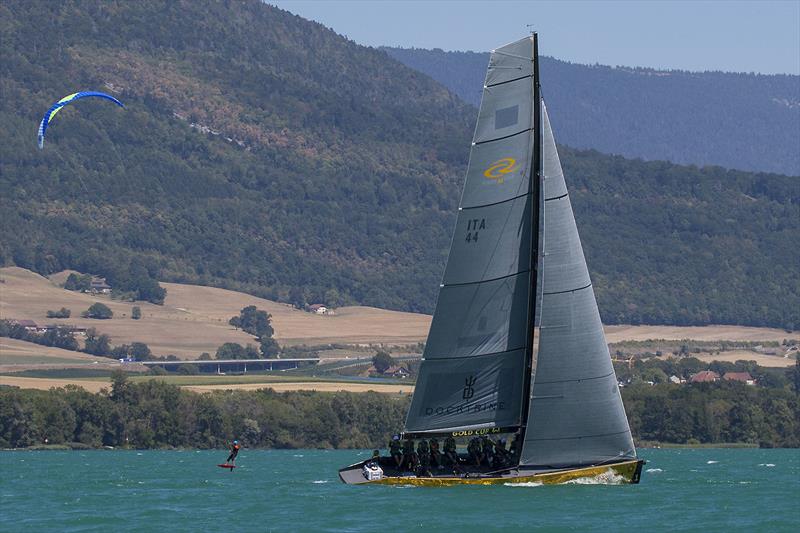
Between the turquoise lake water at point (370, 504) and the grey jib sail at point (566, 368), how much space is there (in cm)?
146

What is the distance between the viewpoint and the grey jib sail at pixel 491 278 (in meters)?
59.1

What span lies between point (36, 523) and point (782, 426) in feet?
312

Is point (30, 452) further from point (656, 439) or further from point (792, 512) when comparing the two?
point (792, 512)

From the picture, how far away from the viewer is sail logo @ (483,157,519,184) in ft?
194

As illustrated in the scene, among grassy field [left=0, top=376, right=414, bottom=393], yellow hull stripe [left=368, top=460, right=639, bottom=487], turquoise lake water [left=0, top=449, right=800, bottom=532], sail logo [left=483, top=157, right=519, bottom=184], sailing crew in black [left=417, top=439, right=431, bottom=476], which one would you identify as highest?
sail logo [left=483, top=157, right=519, bottom=184]

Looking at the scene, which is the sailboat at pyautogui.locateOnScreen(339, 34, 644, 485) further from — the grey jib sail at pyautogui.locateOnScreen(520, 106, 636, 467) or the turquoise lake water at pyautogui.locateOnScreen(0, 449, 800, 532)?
the turquoise lake water at pyautogui.locateOnScreen(0, 449, 800, 532)

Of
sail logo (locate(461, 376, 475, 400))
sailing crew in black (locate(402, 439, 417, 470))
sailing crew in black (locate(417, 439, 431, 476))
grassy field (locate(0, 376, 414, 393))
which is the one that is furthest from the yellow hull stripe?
grassy field (locate(0, 376, 414, 393))

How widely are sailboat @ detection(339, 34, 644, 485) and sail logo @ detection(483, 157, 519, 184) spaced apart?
34mm

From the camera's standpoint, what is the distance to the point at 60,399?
131750mm

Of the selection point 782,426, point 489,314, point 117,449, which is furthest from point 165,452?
point 489,314

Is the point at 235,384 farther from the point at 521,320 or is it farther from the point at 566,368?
the point at 566,368

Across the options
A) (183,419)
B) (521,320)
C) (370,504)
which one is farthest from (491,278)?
(183,419)

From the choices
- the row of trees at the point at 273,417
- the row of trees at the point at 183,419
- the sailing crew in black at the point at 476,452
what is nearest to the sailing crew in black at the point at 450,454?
the sailing crew in black at the point at 476,452

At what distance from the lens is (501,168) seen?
5925 centimetres
